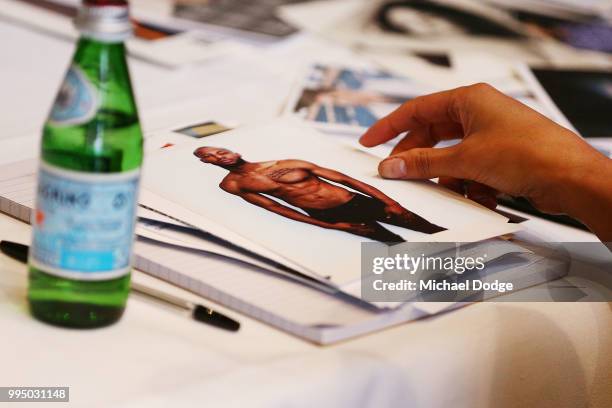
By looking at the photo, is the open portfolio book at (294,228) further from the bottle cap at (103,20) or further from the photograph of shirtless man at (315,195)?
the bottle cap at (103,20)

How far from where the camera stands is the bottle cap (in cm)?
51

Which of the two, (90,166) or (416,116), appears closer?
(90,166)

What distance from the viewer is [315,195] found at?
0.72 m

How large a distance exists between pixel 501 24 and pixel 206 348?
3.27ft

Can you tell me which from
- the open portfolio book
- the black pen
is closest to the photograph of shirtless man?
the open portfolio book

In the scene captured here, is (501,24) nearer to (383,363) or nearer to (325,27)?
(325,27)

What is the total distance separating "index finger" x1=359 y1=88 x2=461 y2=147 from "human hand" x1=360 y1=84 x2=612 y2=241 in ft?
0.11

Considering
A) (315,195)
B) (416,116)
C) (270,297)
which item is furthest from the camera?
(416,116)

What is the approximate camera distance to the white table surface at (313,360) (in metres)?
0.53

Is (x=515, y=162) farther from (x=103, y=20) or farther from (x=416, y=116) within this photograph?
(x=103, y=20)

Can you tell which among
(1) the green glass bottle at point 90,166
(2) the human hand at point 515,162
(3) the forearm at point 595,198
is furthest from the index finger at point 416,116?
(1) the green glass bottle at point 90,166

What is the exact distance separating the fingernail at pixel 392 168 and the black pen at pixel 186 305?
23 centimetres

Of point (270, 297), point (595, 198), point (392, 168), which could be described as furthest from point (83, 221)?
point (595, 198)

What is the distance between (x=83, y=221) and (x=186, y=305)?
11 centimetres
